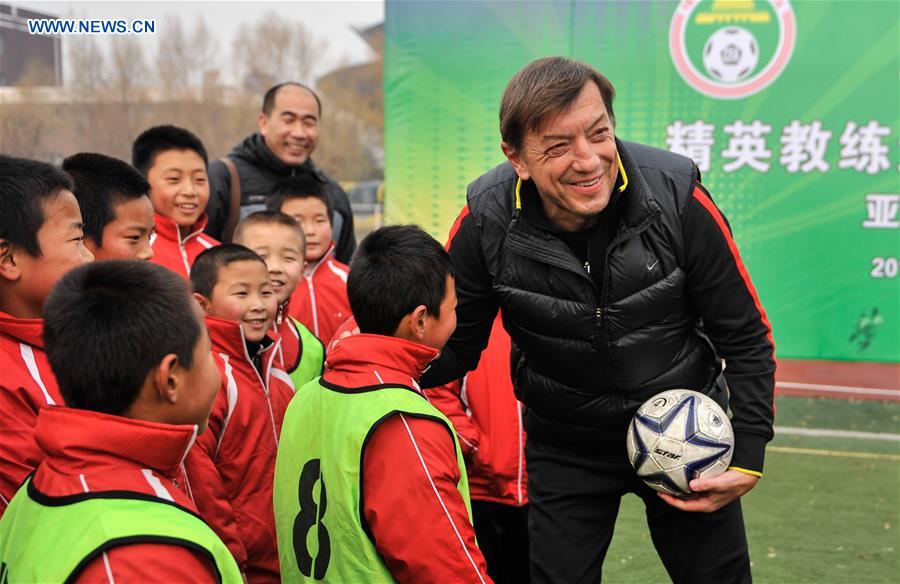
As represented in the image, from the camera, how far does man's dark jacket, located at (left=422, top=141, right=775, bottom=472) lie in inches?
99.0

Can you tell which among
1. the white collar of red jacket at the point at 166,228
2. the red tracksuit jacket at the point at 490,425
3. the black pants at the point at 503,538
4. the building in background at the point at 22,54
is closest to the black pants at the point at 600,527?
the red tracksuit jacket at the point at 490,425

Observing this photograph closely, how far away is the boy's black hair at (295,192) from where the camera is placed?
166 inches

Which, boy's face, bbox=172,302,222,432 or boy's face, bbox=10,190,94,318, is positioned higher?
boy's face, bbox=10,190,94,318

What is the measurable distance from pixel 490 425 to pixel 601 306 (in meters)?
1.02

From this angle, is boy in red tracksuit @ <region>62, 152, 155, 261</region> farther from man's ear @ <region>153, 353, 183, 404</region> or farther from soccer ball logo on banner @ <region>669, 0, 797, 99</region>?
soccer ball logo on banner @ <region>669, 0, 797, 99</region>

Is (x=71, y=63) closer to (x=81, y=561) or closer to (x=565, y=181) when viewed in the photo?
(x=565, y=181)

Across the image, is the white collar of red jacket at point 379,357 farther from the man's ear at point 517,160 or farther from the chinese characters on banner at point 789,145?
the chinese characters on banner at point 789,145

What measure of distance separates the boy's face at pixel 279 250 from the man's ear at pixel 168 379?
190 centimetres

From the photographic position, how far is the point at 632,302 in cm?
252

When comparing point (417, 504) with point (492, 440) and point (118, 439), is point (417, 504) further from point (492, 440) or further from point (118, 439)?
point (492, 440)

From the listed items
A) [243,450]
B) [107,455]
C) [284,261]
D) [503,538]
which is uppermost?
[284,261]

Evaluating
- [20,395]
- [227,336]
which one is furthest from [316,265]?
[20,395]

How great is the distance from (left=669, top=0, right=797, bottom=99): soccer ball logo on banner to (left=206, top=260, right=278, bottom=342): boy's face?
701 centimetres
